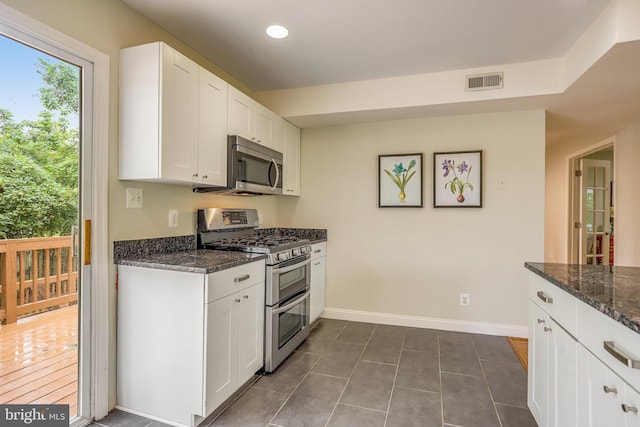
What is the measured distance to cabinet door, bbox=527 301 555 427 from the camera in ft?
4.96

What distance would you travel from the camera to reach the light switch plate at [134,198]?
1984mm

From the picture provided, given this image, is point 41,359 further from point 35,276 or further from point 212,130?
point 212,130

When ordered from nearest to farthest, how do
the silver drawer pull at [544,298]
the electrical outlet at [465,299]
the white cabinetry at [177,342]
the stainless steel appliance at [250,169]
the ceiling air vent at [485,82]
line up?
the silver drawer pull at [544,298]
the white cabinetry at [177,342]
the stainless steel appliance at [250,169]
the ceiling air vent at [485,82]
the electrical outlet at [465,299]

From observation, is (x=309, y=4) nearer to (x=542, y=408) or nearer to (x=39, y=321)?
(x=39, y=321)

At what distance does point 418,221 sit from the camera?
338 cm

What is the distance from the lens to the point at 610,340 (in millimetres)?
1001

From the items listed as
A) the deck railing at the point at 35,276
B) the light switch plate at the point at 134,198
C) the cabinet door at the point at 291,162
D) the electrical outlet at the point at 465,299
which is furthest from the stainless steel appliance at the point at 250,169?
the electrical outlet at the point at 465,299

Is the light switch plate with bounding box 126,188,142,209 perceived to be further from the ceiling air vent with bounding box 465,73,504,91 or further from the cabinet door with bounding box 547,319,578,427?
the ceiling air vent with bounding box 465,73,504,91

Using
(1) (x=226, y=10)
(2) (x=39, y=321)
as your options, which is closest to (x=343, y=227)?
(1) (x=226, y=10)

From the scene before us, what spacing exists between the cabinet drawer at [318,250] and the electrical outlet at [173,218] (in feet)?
4.44

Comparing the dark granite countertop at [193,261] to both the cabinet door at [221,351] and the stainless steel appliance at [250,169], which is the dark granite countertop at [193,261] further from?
the stainless steel appliance at [250,169]

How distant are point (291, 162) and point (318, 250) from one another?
3.27 ft

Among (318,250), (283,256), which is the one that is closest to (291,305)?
(283,256)

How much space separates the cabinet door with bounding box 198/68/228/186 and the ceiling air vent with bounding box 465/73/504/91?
2.06 m
